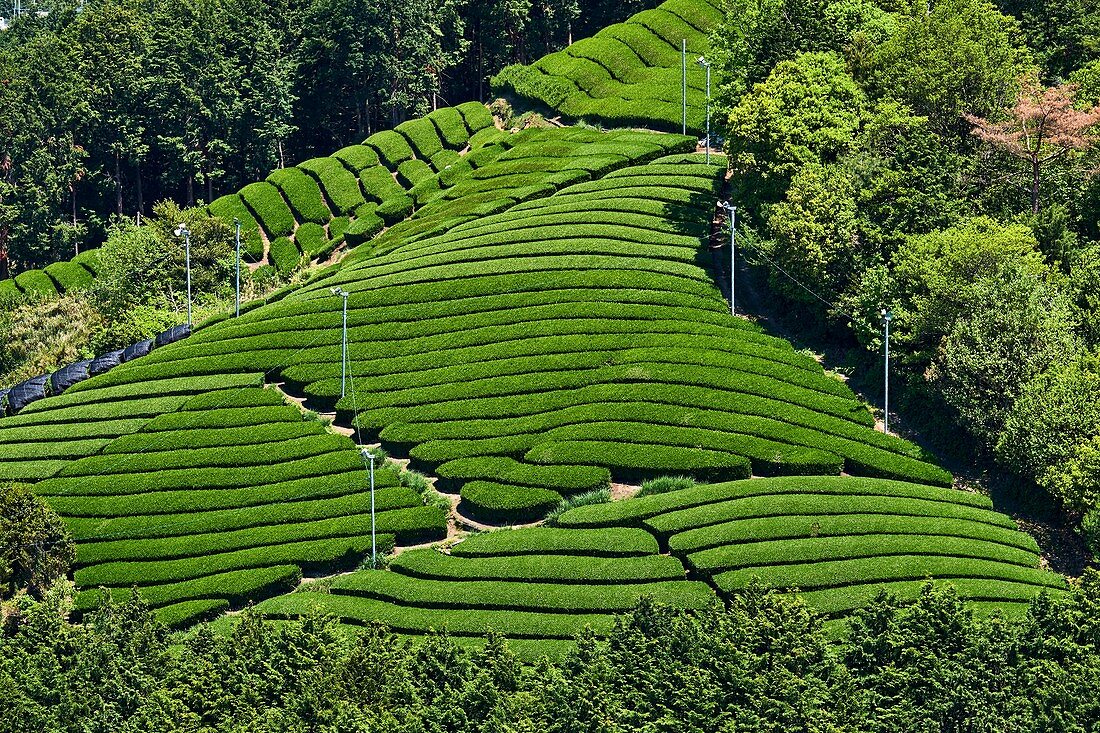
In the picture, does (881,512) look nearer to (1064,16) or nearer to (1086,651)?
(1086,651)

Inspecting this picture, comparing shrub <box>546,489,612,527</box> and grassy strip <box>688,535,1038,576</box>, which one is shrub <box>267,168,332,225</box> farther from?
grassy strip <box>688,535,1038,576</box>

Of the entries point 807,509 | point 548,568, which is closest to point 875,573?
point 807,509

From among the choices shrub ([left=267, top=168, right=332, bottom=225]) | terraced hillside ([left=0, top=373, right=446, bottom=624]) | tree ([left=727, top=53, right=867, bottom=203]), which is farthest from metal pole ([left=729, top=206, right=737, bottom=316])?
shrub ([left=267, top=168, right=332, bottom=225])

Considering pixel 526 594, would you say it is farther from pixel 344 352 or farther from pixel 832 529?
pixel 344 352

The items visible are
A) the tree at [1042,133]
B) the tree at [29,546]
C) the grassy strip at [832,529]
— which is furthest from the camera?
the tree at [1042,133]

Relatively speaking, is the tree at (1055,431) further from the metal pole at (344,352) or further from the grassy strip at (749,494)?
the metal pole at (344,352)

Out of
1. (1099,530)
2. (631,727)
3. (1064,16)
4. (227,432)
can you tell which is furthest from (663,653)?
(1064,16)

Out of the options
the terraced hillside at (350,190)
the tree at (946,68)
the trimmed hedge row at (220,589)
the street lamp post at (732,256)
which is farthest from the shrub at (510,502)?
the terraced hillside at (350,190)

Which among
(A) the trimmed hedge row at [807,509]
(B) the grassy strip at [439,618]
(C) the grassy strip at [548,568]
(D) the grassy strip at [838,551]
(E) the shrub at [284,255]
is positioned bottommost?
(B) the grassy strip at [439,618]
